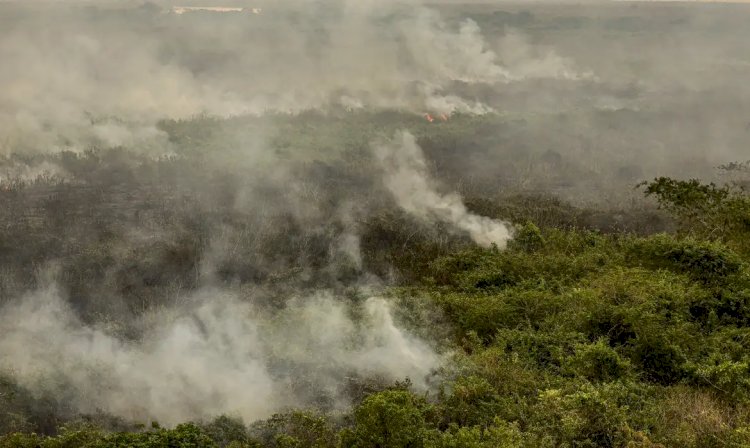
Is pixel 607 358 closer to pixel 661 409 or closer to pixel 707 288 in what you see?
pixel 661 409

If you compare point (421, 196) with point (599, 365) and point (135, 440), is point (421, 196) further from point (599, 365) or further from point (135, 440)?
point (135, 440)

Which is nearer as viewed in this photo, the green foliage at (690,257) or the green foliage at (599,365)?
the green foliage at (599,365)

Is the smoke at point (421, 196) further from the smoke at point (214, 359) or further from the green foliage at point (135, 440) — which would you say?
the green foliage at point (135, 440)

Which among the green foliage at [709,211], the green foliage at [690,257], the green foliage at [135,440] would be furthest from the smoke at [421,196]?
the green foliage at [135,440]

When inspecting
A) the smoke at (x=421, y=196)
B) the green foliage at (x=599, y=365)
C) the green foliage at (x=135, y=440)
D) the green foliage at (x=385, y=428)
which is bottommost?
the green foliage at (x=385, y=428)

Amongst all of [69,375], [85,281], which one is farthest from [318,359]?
[85,281]

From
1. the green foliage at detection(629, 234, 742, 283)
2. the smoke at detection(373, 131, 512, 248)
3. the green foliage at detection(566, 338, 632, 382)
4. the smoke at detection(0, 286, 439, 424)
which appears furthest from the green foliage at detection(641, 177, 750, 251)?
Answer: the smoke at detection(0, 286, 439, 424)
